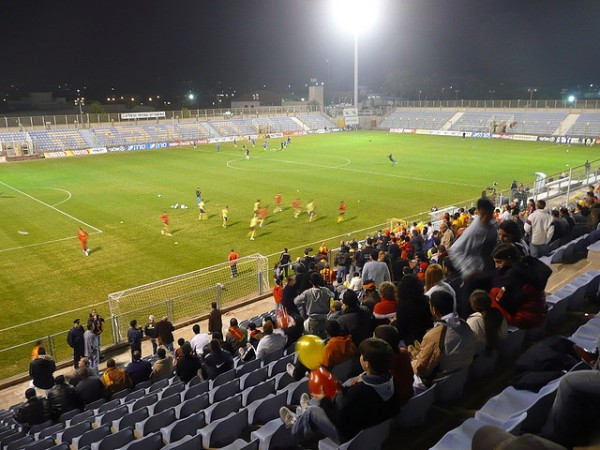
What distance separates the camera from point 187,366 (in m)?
9.06

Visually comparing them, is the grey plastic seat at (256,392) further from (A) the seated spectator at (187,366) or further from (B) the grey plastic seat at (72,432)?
(B) the grey plastic seat at (72,432)

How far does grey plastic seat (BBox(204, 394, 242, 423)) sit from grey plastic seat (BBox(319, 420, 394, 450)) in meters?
2.41

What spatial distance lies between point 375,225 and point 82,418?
20.5 meters

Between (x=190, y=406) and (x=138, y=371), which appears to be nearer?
(x=190, y=406)

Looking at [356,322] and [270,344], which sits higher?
[356,322]

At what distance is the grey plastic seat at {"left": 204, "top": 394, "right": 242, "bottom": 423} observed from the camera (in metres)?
6.92

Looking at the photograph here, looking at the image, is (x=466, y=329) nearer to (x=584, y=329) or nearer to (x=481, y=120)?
(x=584, y=329)

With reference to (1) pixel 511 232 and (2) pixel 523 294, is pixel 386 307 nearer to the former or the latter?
(2) pixel 523 294

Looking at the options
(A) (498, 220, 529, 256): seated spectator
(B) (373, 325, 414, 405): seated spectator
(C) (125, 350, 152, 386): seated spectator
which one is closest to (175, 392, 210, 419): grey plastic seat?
(C) (125, 350, 152, 386): seated spectator

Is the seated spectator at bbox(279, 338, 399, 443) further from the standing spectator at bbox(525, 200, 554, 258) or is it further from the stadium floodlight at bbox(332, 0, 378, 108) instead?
the stadium floodlight at bbox(332, 0, 378, 108)

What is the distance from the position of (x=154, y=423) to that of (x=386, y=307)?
3.78 meters

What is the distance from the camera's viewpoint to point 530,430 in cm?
459

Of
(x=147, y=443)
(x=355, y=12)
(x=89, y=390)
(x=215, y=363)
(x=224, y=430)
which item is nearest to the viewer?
(x=224, y=430)

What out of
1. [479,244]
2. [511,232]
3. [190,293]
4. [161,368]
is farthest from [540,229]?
[190,293]
